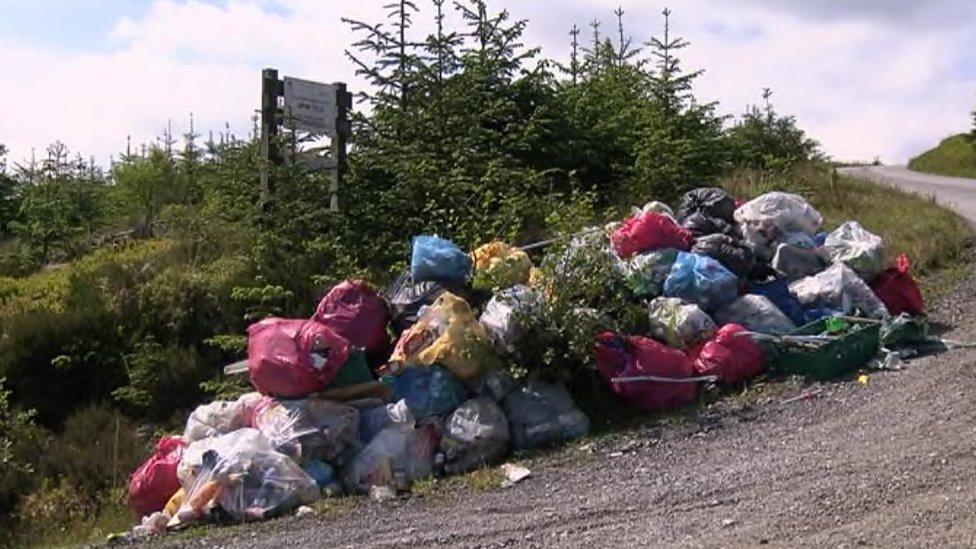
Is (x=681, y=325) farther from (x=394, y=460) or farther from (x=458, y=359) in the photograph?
(x=394, y=460)

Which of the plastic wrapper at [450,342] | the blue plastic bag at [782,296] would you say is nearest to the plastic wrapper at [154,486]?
the plastic wrapper at [450,342]

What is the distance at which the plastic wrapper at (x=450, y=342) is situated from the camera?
9.02 meters

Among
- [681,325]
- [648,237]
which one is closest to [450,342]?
[681,325]

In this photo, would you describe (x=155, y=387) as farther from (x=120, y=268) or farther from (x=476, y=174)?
(x=476, y=174)

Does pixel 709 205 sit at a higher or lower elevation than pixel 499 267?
higher

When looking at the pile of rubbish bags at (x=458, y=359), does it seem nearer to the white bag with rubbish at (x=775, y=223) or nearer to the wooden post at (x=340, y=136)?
the white bag with rubbish at (x=775, y=223)

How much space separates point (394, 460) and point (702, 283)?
332 centimetres

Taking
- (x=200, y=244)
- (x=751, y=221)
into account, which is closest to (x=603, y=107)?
(x=751, y=221)

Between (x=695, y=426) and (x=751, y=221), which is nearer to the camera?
(x=695, y=426)

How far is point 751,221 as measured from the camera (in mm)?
11406

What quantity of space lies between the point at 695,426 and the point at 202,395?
5451 millimetres

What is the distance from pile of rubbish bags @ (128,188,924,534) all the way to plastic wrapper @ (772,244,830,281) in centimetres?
1

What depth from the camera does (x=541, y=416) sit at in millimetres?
8914

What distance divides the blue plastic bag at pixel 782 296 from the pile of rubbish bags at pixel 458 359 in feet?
0.06
